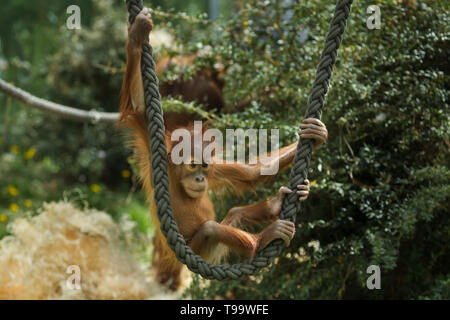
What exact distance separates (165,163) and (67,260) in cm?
181

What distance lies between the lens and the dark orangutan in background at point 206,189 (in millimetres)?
1916

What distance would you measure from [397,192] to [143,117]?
138 centimetres

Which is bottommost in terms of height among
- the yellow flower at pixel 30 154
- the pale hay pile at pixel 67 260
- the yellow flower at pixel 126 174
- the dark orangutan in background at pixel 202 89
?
the pale hay pile at pixel 67 260

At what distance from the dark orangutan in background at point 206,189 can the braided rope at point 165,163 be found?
0.20 ft

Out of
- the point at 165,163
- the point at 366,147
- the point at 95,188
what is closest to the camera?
the point at 165,163

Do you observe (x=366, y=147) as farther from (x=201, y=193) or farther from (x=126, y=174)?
(x=126, y=174)

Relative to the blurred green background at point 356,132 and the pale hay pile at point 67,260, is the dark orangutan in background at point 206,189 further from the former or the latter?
the pale hay pile at point 67,260

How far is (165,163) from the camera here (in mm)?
1831

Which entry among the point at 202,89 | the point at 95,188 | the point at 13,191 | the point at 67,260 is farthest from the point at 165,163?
the point at 13,191

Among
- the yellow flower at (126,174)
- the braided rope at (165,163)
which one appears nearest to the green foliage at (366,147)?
the braided rope at (165,163)
